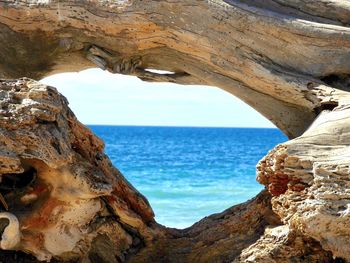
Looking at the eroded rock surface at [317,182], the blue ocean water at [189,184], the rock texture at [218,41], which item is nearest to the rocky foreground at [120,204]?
the eroded rock surface at [317,182]

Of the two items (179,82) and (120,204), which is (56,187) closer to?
(120,204)

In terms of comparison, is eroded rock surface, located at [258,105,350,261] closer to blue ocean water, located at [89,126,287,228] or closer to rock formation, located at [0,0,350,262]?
rock formation, located at [0,0,350,262]

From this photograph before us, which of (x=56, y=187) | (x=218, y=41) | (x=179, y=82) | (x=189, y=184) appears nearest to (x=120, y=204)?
(x=56, y=187)

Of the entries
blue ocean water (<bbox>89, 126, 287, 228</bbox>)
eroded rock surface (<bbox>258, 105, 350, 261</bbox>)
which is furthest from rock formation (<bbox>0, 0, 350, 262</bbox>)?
blue ocean water (<bbox>89, 126, 287, 228</bbox>)

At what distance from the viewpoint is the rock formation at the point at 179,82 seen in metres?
4.17

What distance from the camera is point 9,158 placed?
407cm

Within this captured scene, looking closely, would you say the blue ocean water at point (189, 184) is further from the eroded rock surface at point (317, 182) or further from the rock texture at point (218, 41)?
the eroded rock surface at point (317, 182)

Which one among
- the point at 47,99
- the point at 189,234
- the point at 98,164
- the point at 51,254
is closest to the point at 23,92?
the point at 47,99

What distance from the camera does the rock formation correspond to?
417 centimetres

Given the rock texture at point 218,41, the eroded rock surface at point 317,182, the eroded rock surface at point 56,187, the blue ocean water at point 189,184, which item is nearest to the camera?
the eroded rock surface at point 317,182

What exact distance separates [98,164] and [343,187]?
165 centimetres

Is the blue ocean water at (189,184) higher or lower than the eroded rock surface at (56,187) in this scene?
higher

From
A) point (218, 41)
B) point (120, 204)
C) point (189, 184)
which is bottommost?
point (120, 204)

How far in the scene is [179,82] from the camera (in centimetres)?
548
